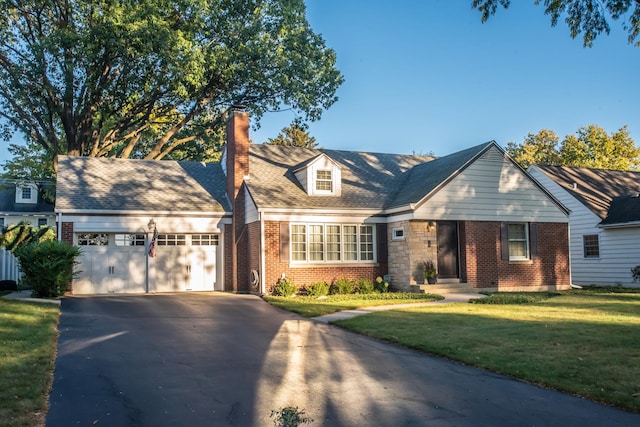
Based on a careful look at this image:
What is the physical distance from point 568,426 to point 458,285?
50.5 feet

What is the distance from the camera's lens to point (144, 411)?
6.22 m

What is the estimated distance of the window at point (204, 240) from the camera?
885 inches

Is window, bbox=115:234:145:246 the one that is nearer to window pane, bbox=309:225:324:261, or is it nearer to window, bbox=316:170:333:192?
window pane, bbox=309:225:324:261

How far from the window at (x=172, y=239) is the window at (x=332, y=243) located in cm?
454

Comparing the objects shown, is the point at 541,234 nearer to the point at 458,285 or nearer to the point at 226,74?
the point at 458,285

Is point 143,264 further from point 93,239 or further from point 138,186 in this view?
point 138,186

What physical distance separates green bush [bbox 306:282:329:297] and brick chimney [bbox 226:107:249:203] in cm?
510

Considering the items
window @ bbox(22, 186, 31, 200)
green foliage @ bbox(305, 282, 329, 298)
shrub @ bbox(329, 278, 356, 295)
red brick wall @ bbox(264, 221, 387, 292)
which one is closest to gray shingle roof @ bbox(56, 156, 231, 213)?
red brick wall @ bbox(264, 221, 387, 292)

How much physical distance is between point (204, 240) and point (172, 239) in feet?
4.12

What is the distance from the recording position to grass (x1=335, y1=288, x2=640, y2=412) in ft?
24.8

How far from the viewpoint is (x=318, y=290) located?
2050cm

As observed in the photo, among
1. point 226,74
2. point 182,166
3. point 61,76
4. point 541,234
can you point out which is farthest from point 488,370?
point 61,76

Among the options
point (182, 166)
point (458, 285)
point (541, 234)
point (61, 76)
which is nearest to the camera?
point (458, 285)

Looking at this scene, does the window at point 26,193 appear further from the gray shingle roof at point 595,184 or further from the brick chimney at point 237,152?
the gray shingle roof at point 595,184
